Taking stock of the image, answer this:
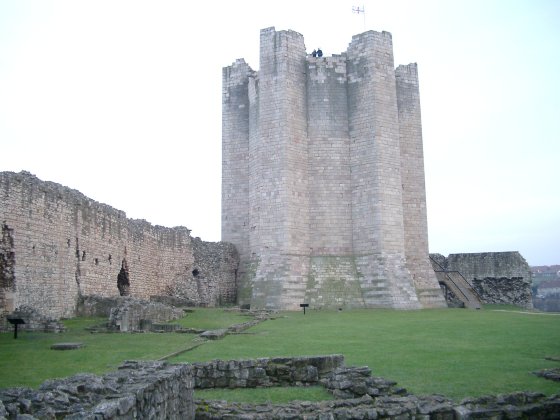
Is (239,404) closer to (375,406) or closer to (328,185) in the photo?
(375,406)

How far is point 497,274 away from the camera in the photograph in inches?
1414

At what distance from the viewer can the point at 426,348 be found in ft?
40.3

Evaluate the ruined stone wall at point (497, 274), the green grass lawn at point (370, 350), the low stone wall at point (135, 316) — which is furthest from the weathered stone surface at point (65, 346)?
the ruined stone wall at point (497, 274)

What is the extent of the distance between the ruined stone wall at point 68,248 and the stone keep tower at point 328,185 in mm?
5107

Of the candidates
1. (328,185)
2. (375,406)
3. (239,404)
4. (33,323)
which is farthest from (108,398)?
(328,185)

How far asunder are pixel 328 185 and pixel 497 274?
14298mm

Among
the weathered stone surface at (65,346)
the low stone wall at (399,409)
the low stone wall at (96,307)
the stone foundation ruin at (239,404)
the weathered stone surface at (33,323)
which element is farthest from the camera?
the low stone wall at (96,307)

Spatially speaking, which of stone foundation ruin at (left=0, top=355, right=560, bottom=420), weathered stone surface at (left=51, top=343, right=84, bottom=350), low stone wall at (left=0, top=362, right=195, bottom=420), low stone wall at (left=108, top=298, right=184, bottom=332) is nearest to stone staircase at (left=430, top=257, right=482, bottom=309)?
low stone wall at (left=108, top=298, right=184, bottom=332)

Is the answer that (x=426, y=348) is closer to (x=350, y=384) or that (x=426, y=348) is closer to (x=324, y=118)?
(x=350, y=384)

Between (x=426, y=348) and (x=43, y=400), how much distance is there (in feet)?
29.4

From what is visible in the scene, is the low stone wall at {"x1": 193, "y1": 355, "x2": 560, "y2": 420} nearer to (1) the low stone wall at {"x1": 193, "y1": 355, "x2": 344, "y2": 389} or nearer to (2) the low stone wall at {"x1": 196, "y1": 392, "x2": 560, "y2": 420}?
(2) the low stone wall at {"x1": 196, "y1": 392, "x2": 560, "y2": 420}

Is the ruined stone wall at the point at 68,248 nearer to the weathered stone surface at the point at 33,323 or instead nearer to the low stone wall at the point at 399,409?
the weathered stone surface at the point at 33,323

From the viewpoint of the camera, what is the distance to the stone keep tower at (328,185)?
87.5 ft

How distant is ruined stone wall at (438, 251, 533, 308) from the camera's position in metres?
35.0
